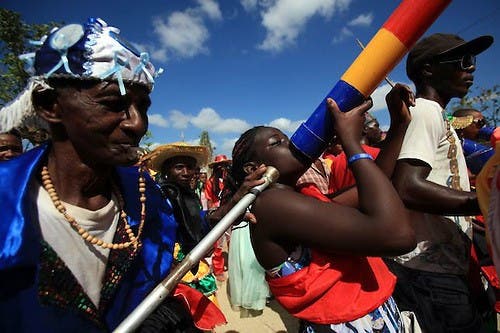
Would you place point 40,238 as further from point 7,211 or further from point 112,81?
point 112,81

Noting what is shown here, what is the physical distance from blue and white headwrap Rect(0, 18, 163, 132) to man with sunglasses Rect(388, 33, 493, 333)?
148 cm

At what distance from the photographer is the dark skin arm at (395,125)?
1.60 meters

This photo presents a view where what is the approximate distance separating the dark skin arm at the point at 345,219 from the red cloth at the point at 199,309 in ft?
1.78

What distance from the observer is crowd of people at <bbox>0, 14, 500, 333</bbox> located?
3.80ft

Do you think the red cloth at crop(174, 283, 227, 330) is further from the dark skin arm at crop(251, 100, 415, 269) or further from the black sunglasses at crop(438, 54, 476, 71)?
the black sunglasses at crop(438, 54, 476, 71)

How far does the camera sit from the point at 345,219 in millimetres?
1262

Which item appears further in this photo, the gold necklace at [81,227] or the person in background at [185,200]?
the person in background at [185,200]

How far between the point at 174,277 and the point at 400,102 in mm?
1446

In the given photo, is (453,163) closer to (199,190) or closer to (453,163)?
(453,163)

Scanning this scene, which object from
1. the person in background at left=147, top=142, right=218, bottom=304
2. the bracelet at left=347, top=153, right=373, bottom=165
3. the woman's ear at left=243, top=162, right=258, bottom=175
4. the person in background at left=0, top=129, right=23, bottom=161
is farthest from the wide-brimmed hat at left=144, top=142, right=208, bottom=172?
the bracelet at left=347, top=153, right=373, bottom=165

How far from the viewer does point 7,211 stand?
3.57ft

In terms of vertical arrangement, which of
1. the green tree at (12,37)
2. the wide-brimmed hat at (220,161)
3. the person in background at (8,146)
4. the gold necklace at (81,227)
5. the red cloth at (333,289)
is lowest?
the red cloth at (333,289)

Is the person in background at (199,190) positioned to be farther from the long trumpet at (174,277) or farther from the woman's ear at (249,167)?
the long trumpet at (174,277)

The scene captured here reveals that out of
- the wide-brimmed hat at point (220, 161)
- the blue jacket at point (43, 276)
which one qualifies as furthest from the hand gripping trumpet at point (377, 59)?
the wide-brimmed hat at point (220, 161)
